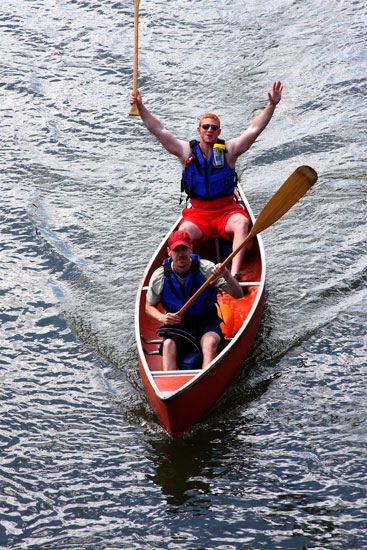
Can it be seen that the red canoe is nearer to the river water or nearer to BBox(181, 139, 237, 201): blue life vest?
the river water

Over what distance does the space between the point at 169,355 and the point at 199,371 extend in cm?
34

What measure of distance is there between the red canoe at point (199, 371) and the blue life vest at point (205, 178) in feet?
1.63

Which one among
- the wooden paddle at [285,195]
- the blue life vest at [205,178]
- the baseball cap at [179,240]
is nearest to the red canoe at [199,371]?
the blue life vest at [205,178]

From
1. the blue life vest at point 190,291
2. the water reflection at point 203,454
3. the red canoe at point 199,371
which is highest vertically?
the blue life vest at point 190,291

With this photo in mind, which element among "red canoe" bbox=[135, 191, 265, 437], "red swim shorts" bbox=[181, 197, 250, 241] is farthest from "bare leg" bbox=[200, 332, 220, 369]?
"red swim shorts" bbox=[181, 197, 250, 241]

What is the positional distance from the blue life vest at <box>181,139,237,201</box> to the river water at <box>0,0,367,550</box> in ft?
4.09

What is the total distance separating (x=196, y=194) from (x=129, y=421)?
2.55m

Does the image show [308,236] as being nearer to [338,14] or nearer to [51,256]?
[51,256]

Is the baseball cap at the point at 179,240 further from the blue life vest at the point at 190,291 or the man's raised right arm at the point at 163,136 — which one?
the man's raised right arm at the point at 163,136

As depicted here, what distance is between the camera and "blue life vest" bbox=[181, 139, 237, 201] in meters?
8.22

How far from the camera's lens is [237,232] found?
8047mm

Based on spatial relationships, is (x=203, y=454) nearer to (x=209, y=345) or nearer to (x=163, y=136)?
(x=209, y=345)

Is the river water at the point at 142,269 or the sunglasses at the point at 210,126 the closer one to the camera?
the river water at the point at 142,269

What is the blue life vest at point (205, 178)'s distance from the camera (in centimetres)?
822
